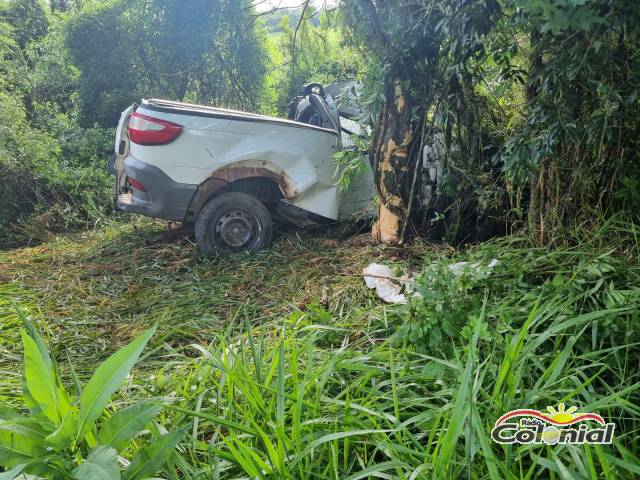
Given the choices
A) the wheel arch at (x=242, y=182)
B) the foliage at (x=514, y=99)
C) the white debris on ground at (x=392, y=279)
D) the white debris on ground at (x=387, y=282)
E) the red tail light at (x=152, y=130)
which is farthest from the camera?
the wheel arch at (x=242, y=182)

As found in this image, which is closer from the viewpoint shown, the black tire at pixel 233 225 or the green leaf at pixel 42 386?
the green leaf at pixel 42 386

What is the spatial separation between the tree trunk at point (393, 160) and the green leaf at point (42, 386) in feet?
10.1

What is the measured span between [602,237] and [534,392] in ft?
5.14

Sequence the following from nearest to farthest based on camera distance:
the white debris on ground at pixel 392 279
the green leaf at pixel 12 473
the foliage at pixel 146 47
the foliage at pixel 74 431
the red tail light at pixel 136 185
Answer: the green leaf at pixel 12 473 < the foliage at pixel 74 431 < the white debris on ground at pixel 392 279 < the red tail light at pixel 136 185 < the foliage at pixel 146 47

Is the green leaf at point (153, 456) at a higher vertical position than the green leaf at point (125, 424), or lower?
lower

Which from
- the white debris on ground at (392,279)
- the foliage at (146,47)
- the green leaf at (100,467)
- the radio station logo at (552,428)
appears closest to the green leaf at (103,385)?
the green leaf at (100,467)

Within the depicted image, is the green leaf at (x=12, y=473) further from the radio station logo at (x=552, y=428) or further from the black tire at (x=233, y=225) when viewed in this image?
the black tire at (x=233, y=225)

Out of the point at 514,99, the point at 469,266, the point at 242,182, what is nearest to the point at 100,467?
the point at 469,266

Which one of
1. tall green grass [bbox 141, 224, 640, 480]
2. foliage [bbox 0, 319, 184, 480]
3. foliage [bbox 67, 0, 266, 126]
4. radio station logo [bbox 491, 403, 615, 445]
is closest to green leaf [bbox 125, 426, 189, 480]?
foliage [bbox 0, 319, 184, 480]

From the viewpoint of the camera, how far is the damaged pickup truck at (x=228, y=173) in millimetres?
4184

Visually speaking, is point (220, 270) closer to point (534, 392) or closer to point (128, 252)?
point (128, 252)

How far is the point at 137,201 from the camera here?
4328 mm

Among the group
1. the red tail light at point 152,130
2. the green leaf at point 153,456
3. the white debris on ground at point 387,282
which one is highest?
the red tail light at point 152,130

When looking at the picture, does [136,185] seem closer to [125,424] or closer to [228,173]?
[228,173]
